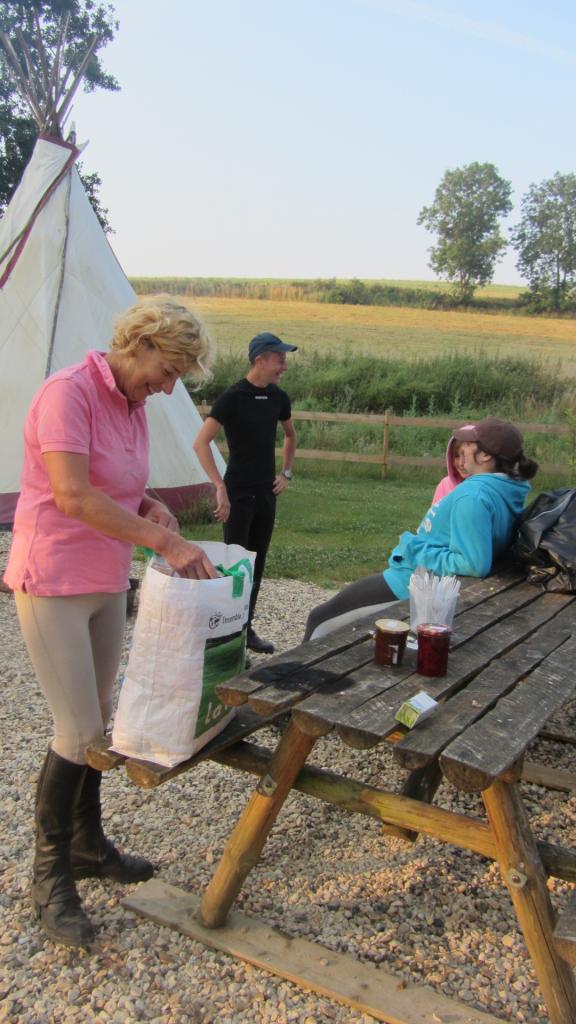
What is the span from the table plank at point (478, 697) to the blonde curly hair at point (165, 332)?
3.97 ft

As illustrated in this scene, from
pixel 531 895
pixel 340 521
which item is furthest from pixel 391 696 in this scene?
pixel 340 521

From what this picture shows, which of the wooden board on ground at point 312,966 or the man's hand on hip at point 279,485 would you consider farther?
the man's hand on hip at point 279,485

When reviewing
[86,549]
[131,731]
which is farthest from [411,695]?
[86,549]

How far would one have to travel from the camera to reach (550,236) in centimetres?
3994

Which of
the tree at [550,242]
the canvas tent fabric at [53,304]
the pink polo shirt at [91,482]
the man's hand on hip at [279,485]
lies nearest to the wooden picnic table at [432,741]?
the pink polo shirt at [91,482]

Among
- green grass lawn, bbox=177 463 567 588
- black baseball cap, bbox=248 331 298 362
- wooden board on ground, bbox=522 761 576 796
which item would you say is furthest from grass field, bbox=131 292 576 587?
wooden board on ground, bbox=522 761 576 796

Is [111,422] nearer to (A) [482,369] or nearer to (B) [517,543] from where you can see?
(B) [517,543]

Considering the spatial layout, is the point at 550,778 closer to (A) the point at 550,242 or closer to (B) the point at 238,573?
(B) the point at 238,573

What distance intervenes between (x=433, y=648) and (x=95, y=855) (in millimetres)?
1336

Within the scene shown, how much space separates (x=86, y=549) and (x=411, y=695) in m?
1.00

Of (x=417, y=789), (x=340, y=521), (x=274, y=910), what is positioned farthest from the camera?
(x=340, y=521)

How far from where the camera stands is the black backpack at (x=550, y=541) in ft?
11.5

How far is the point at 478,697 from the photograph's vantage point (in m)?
2.40

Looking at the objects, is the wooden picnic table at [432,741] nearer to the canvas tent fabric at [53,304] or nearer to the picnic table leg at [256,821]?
the picnic table leg at [256,821]
